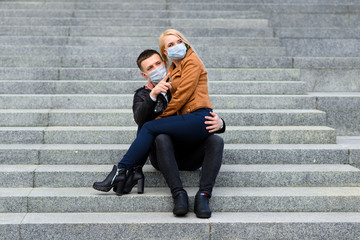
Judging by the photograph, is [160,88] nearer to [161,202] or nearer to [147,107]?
[147,107]

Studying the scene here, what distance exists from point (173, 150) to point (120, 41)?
12.6 ft

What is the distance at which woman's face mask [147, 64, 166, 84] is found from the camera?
4289 millimetres

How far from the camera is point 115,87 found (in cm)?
624

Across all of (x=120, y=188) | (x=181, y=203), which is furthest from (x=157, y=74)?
(x=181, y=203)

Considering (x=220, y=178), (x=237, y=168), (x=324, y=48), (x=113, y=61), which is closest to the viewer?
(x=220, y=178)

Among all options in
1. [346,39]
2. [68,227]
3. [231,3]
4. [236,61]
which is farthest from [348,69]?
[68,227]

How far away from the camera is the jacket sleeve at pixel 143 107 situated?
4176 millimetres

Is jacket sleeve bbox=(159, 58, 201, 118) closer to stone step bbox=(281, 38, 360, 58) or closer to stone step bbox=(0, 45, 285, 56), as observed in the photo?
stone step bbox=(0, 45, 285, 56)

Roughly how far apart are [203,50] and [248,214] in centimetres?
351

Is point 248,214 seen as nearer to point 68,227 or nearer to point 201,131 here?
point 201,131

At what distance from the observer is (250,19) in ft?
27.6

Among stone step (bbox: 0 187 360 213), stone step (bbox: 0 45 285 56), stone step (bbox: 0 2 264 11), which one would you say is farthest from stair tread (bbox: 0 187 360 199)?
stone step (bbox: 0 2 264 11)

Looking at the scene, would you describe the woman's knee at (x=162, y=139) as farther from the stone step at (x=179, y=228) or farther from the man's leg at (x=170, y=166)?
the stone step at (x=179, y=228)

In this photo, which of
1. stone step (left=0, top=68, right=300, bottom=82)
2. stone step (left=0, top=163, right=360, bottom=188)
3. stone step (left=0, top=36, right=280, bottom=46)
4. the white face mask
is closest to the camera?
the white face mask
